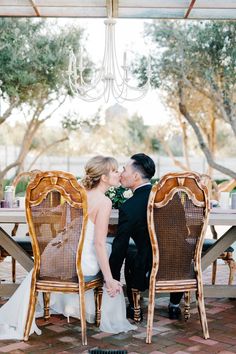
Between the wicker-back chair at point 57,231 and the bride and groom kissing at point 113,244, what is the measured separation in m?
0.17

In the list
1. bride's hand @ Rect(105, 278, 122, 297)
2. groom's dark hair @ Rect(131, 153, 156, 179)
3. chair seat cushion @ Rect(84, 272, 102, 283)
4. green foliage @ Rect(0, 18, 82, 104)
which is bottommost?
bride's hand @ Rect(105, 278, 122, 297)

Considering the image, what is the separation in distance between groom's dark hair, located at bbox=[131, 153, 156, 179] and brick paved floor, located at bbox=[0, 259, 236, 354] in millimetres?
1002

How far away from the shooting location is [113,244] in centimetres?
354

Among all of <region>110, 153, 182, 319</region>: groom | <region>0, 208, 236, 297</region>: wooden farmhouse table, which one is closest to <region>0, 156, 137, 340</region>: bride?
<region>110, 153, 182, 319</region>: groom

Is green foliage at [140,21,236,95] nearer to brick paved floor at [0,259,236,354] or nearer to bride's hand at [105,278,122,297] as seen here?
brick paved floor at [0,259,236,354]

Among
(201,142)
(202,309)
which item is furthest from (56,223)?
(201,142)

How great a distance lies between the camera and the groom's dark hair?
362 centimetres

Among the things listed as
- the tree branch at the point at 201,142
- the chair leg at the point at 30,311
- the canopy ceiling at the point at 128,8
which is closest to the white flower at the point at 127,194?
the chair leg at the point at 30,311

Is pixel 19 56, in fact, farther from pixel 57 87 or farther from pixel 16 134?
pixel 16 134

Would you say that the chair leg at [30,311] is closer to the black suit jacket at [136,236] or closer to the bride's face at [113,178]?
the black suit jacket at [136,236]

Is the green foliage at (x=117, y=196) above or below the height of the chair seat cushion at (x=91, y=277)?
above

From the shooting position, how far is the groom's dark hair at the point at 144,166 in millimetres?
3623

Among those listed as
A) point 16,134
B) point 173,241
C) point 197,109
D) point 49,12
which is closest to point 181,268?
point 173,241

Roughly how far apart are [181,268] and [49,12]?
11.7 feet
